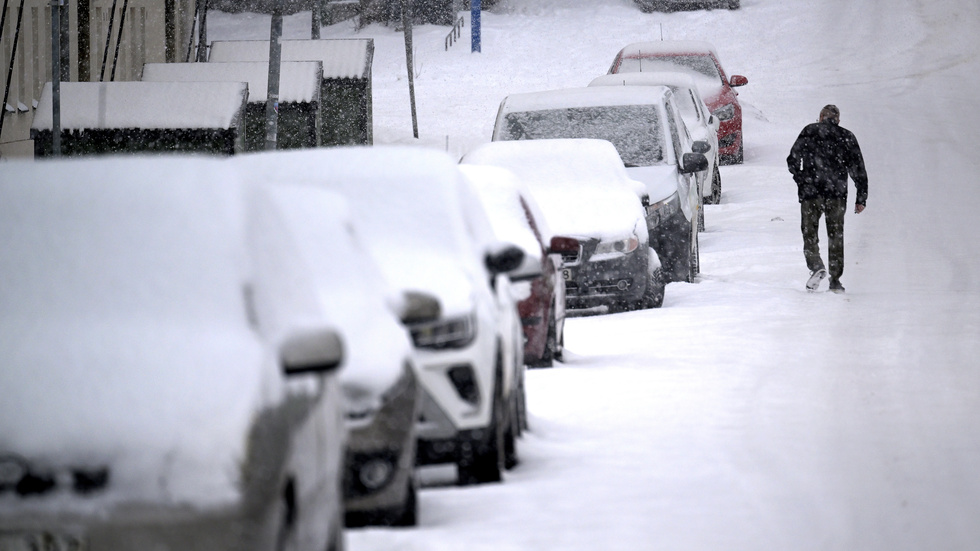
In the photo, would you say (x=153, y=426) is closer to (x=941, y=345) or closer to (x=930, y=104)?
(x=941, y=345)

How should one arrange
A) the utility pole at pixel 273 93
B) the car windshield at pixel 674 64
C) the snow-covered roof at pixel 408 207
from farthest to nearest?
the car windshield at pixel 674 64, the utility pole at pixel 273 93, the snow-covered roof at pixel 408 207

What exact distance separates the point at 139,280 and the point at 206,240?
0.72ft

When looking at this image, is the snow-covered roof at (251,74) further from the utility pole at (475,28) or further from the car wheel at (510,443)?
the utility pole at (475,28)

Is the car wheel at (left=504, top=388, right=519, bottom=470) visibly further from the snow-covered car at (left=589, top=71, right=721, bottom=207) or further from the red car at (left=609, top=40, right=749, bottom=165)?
the red car at (left=609, top=40, right=749, bottom=165)

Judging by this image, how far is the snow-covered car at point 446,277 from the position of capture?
241 inches

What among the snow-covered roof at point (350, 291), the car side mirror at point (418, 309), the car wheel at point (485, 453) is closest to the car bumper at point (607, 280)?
the car wheel at point (485, 453)

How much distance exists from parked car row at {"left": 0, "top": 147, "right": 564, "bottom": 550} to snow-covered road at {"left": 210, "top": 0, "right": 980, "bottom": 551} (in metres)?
0.67

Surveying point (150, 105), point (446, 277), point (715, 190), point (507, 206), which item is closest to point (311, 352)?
point (446, 277)

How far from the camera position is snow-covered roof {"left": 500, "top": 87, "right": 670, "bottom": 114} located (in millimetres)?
14617

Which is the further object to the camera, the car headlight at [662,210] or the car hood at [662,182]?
the car hood at [662,182]

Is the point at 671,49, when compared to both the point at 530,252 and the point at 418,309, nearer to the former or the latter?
the point at 530,252

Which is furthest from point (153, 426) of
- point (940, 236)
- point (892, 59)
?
point (892, 59)

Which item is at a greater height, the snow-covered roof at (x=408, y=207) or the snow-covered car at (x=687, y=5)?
the snow-covered car at (x=687, y=5)

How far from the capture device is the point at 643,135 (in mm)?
14664
